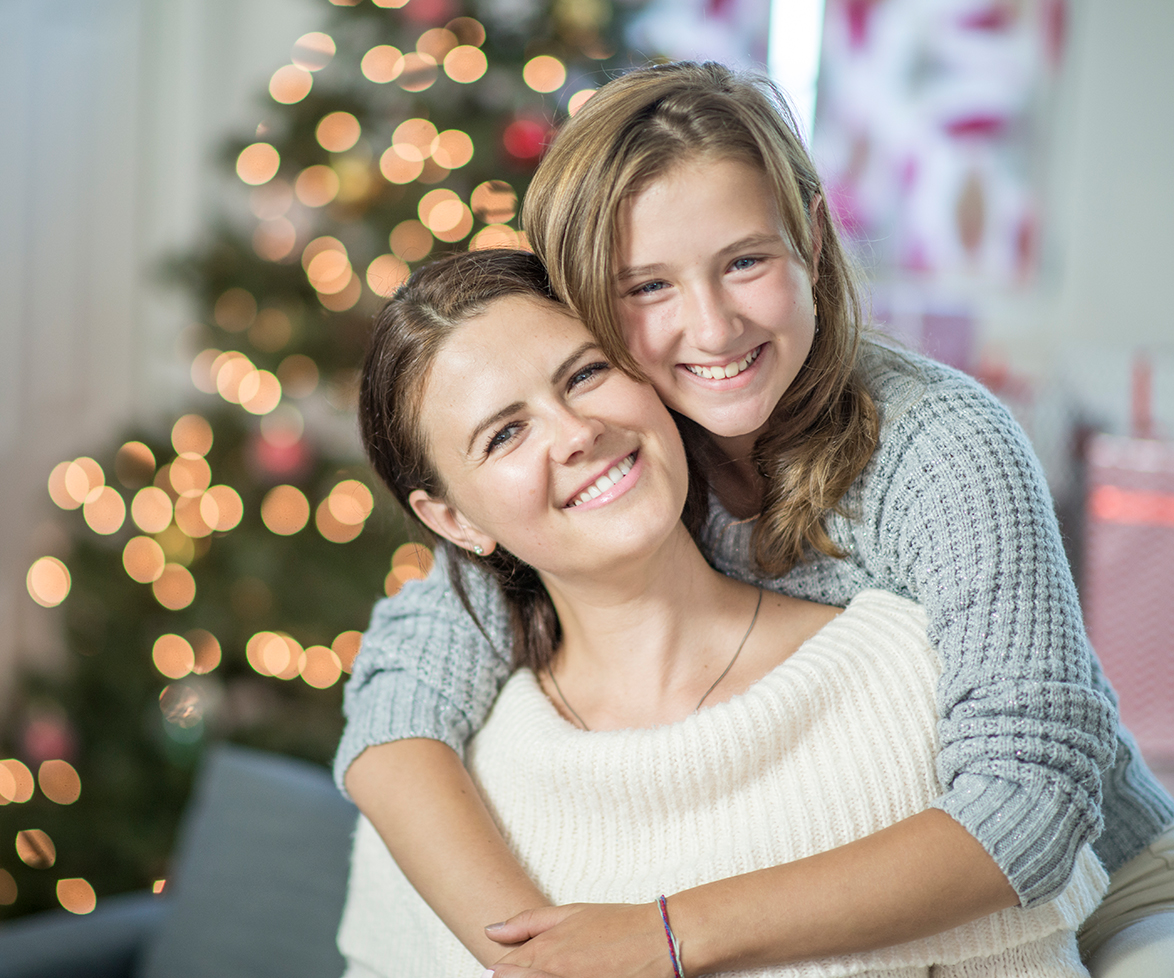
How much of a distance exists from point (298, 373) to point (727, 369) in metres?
1.70

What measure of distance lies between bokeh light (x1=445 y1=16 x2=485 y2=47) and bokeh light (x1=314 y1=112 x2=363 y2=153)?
320 mm

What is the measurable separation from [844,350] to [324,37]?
2.14 meters

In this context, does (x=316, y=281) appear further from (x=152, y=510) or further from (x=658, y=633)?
(x=658, y=633)

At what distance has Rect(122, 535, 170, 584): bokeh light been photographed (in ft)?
9.14

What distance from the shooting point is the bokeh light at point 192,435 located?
2775 mm

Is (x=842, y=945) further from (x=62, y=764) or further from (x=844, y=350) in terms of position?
(x=62, y=764)

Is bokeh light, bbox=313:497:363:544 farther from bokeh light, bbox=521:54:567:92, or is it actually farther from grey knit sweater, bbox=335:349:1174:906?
grey knit sweater, bbox=335:349:1174:906

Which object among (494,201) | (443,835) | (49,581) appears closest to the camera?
(443,835)

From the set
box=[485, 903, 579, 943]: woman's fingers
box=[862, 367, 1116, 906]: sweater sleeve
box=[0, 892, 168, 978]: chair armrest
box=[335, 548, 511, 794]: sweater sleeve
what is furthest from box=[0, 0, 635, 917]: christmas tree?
box=[862, 367, 1116, 906]: sweater sleeve

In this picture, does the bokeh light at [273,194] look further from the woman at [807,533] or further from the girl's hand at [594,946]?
the girl's hand at [594,946]

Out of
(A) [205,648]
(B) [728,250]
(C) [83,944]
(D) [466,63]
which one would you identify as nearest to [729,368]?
(B) [728,250]

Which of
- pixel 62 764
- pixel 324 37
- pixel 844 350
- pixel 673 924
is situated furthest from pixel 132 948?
pixel 324 37

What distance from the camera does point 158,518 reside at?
2.76 metres

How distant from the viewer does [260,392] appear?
275 cm
